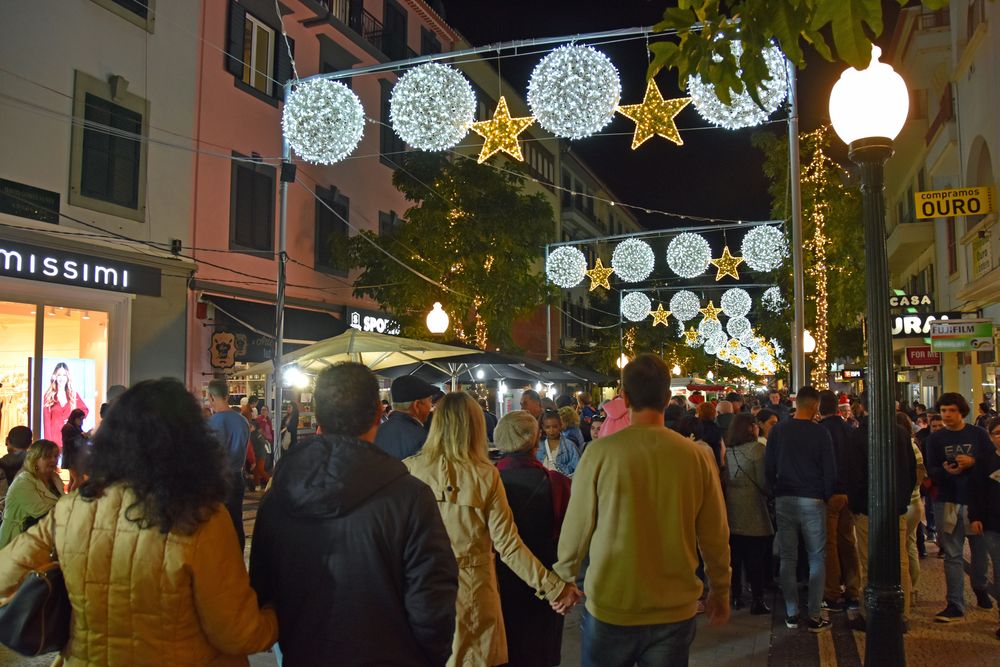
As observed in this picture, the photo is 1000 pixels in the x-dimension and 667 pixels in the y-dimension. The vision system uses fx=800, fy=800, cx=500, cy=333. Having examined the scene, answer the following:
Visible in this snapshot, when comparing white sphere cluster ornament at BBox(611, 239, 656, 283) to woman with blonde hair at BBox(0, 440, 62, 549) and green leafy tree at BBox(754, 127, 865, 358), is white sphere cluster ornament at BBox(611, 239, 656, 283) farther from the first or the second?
woman with blonde hair at BBox(0, 440, 62, 549)

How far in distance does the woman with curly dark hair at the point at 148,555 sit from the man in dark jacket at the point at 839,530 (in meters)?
5.92

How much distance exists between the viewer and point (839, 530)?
7.50 metres

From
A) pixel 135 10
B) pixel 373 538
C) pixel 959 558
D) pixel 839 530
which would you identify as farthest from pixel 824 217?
pixel 373 538

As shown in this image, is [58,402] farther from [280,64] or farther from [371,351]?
[280,64]

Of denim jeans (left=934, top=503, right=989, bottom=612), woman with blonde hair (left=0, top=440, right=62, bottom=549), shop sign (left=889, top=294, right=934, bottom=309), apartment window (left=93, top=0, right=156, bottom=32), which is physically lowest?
denim jeans (left=934, top=503, right=989, bottom=612)

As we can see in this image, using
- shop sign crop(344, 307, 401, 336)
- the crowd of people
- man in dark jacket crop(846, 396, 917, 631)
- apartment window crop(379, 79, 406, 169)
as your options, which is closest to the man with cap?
the crowd of people

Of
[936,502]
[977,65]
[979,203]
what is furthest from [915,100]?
[936,502]

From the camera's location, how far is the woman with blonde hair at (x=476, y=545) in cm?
393

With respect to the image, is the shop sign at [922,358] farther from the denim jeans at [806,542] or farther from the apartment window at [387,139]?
the apartment window at [387,139]

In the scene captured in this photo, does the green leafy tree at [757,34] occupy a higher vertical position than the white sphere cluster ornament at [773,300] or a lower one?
lower

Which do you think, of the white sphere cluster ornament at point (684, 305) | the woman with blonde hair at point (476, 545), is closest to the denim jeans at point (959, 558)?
the woman with blonde hair at point (476, 545)

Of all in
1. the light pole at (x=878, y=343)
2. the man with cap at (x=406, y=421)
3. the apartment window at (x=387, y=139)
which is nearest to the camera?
the light pole at (x=878, y=343)

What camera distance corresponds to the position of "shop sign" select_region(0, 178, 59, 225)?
12539 mm

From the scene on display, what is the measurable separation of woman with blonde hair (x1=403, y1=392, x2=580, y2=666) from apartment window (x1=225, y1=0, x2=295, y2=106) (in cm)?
1504
